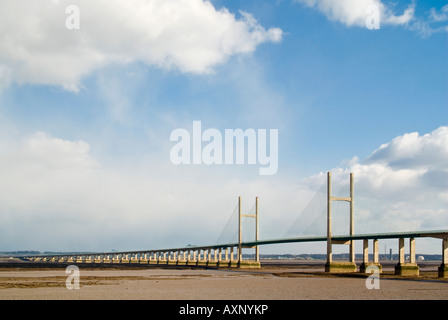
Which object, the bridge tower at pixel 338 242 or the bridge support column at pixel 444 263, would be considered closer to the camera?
the bridge support column at pixel 444 263

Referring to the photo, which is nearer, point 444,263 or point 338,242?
point 444,263

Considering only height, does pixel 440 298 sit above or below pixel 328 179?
below

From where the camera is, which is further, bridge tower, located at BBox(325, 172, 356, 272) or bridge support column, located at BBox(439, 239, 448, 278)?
bridge tower, located at BBox(325, 172, 356, 272)
